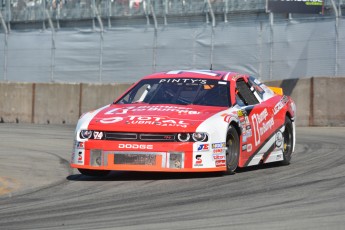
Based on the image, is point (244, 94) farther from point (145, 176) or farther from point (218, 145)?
point (145, 176)

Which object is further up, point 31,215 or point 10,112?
point 31,215

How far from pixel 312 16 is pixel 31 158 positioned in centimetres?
1603

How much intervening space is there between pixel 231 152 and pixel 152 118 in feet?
3.41

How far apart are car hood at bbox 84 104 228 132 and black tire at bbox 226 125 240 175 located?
12.4 inches

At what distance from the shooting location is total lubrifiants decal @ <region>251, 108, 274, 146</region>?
1205 cm

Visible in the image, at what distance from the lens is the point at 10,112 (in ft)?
96.0

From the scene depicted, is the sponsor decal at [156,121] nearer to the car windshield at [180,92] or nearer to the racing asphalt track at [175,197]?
the racing asphalt track at [175,197]

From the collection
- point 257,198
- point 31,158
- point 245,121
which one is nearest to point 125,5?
point 31,158

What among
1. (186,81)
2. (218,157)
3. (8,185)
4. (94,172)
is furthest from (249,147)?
(8,185)

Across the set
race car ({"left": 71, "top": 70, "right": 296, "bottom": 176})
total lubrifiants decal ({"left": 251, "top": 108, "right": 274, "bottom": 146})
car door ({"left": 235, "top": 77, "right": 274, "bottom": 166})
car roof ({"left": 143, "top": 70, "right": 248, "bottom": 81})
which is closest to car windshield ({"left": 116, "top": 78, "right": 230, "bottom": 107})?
race car ({"left": 71, "top": 70, "right": 296, "bottom": 176})

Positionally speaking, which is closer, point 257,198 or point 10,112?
point 257,198

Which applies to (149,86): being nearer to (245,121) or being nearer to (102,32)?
(245,121)

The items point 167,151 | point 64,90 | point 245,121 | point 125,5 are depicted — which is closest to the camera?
point 167,151

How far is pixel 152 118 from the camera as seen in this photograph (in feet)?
36.1
